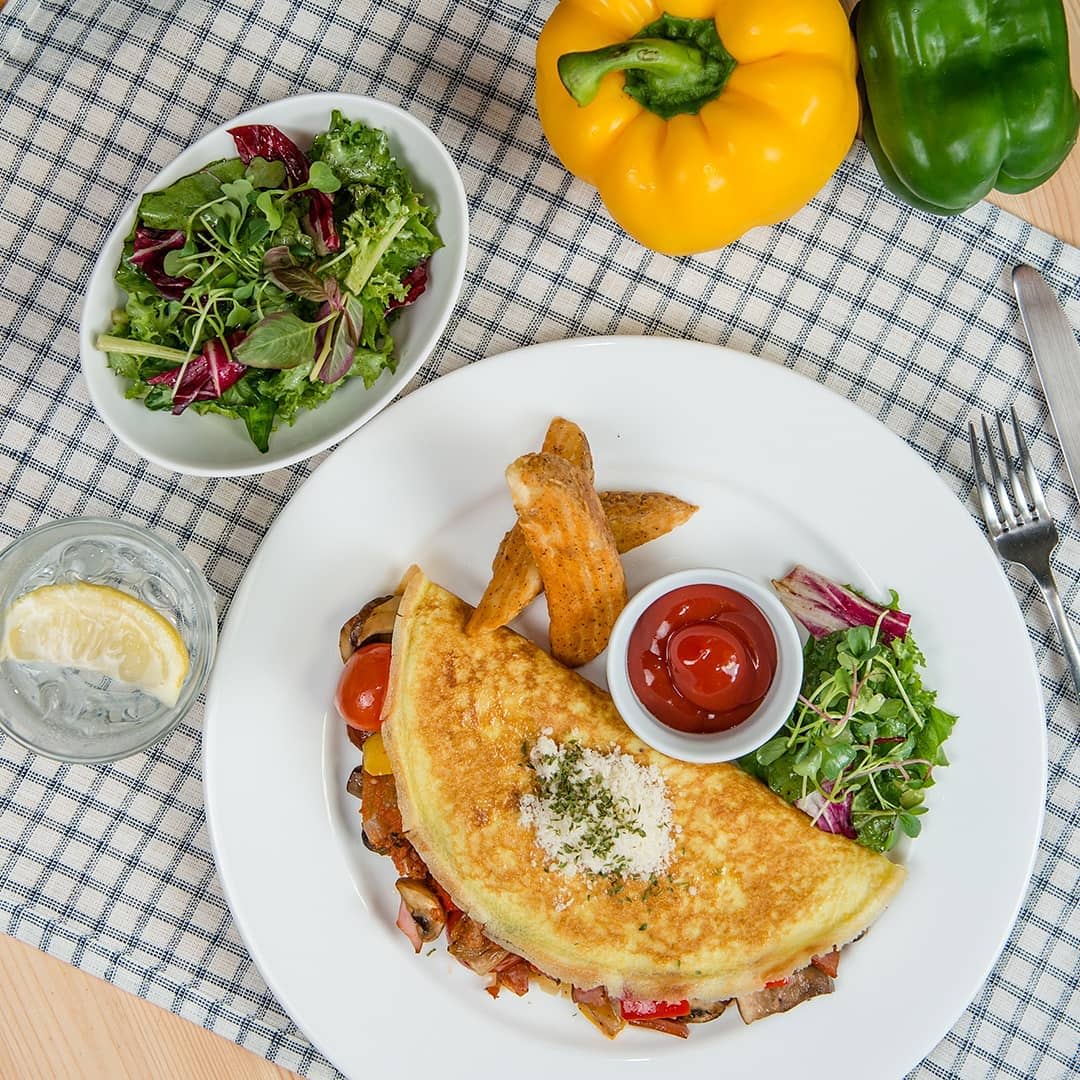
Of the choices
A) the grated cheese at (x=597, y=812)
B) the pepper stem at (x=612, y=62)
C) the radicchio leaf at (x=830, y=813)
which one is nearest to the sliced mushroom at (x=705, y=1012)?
the grated cheese at (x=597, y=812)

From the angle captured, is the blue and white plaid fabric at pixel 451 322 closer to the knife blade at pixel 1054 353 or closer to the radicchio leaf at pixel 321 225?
the knife blade at pixel 1054 353

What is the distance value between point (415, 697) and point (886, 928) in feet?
4.15

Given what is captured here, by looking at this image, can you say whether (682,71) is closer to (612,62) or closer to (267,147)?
(612,62)

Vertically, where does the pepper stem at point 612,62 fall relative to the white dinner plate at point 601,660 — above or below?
above

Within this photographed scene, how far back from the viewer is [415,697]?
266 cm

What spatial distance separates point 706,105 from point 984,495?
3.81 ft

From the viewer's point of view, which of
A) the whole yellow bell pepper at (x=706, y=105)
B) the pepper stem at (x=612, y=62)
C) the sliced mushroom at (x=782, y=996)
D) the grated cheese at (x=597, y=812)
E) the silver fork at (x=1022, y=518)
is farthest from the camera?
the silver fork at (x=1022, y=518)

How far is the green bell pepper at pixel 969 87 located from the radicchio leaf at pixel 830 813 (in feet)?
4.71

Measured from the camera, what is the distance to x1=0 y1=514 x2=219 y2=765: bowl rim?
2.51 meters

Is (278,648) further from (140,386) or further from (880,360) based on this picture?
(880,360)

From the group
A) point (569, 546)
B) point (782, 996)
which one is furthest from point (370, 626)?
point (782, 996)

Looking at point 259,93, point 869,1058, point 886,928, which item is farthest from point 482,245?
point 869,1058

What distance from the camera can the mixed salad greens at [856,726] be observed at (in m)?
2.62

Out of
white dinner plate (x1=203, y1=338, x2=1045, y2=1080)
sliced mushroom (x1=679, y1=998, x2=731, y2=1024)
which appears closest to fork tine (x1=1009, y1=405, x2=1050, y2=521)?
white dinner plate (x1=203, y1=338, x2=1045, y2=1080)
